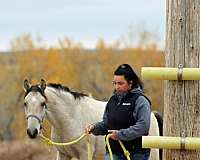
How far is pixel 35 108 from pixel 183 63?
546cm

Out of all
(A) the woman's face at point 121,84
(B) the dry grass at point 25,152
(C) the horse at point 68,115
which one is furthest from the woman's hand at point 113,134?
(B) the dry grass at point 25,152

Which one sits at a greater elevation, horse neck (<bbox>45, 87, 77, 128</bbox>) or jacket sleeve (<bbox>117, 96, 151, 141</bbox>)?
jacket sleeve (<bbox>117, 96, 151, 141</bbox>)

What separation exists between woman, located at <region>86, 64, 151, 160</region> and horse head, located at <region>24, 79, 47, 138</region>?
324cm

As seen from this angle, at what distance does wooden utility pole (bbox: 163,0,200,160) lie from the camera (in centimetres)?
331

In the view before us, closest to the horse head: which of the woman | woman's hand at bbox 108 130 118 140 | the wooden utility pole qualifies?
the woman

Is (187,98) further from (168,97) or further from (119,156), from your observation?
(119,156)

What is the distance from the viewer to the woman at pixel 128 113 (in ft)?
16.8

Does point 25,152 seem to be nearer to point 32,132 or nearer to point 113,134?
point 32,132

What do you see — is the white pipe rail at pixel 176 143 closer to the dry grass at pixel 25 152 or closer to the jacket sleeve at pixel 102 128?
the jacket sleeve at pixel 102 128

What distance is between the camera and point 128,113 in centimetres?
521

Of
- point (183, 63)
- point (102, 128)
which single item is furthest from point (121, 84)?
point (183, 63)

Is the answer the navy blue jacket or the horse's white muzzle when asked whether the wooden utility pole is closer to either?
the navy blue jacket

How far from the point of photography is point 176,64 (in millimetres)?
3340

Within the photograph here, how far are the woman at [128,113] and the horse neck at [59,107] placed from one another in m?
3.63
